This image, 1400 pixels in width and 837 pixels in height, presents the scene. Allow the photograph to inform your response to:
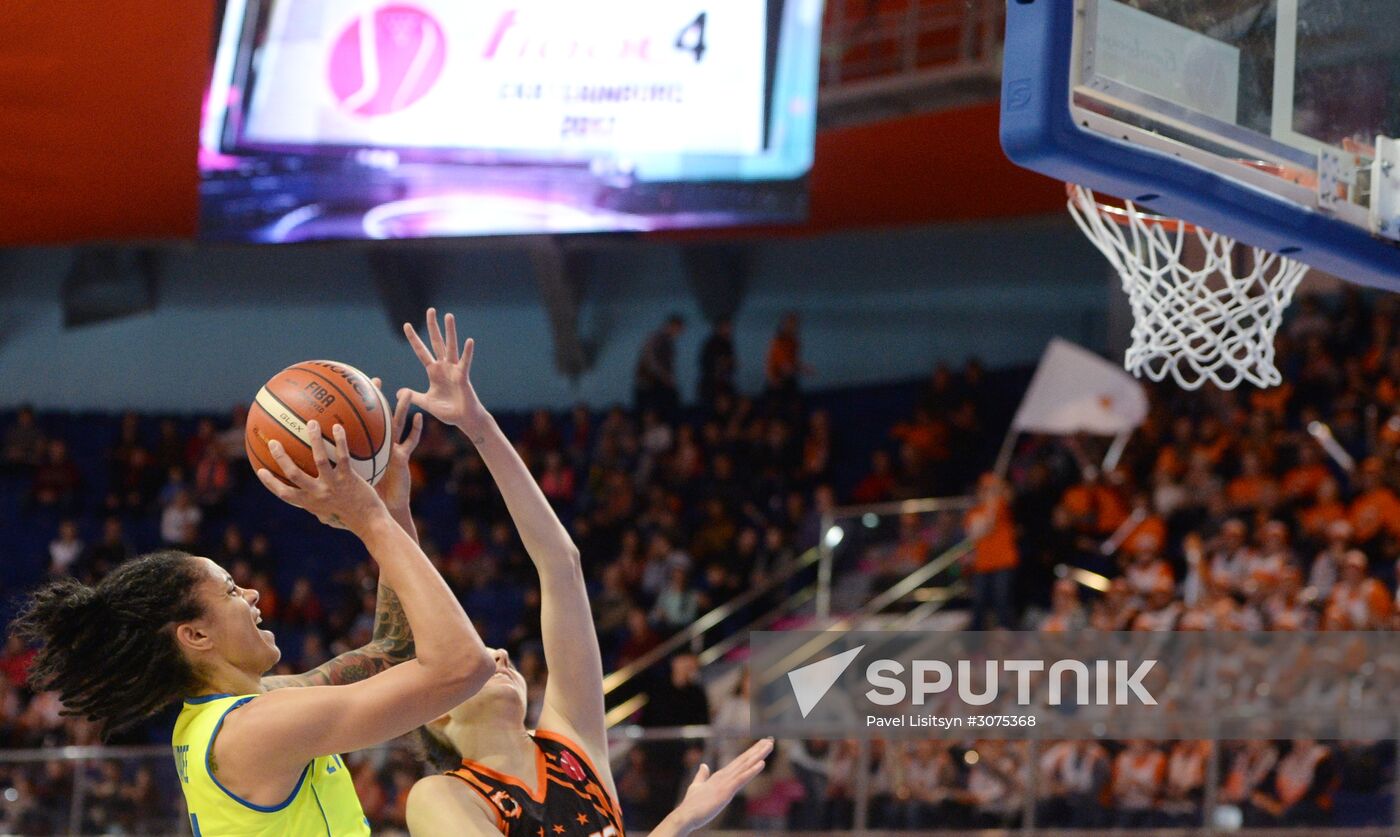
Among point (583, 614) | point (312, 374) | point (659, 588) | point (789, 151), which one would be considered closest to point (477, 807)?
point (583, 614)

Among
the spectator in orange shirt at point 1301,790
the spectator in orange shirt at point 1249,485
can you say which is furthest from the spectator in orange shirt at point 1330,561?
the spectator in orange shirt at point 1301,790

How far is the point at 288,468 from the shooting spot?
8.76ft

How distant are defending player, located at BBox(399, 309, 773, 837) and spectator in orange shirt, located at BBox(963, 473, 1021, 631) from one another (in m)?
7.10

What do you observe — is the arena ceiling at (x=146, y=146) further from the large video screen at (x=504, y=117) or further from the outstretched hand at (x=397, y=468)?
the outstretched hand at (x=397, y=468)

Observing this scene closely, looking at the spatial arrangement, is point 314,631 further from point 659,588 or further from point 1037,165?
point 1037,165

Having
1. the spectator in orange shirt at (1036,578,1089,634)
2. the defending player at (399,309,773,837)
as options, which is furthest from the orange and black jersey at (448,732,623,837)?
the spectator in orange shirt at (1036,578,1089,634)

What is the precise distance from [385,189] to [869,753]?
175 inches

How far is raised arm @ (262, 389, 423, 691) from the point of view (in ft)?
10.2

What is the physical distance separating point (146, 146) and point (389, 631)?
10140 mm

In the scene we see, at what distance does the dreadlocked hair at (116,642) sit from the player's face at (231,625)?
3cm

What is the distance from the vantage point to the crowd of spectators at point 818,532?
730cm

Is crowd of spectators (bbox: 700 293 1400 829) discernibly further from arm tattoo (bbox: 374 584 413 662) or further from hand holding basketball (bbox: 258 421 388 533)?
hand holding basketball (bbox: 258 421 388 533)

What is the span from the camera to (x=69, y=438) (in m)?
15.7

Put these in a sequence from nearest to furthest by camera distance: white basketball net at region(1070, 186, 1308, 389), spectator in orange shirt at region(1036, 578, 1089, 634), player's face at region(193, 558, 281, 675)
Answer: player's face at region(193, 558, 281, 675)
white basketball net at region(1070, 186, 1308, 389)
spectator in orange shirt at region(1036, 578, 1089, 634)
